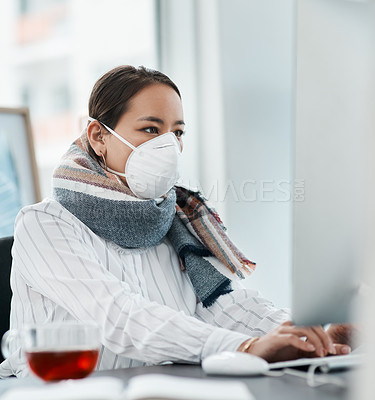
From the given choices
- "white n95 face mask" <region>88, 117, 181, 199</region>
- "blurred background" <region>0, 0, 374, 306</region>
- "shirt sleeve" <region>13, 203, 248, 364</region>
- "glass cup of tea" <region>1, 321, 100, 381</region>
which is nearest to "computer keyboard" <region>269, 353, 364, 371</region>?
"shirt sleeve" <region>13, 203, 248, 364</region>

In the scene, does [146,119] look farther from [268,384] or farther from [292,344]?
[268,384]

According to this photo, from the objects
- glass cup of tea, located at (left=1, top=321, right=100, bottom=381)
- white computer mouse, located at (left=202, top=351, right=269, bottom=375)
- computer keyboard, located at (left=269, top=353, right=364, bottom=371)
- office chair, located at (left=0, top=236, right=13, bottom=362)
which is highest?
glass cup of tea, located at (left=1, top=321, right=100, bottom=381)

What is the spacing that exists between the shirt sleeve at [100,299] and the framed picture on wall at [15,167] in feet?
3.05

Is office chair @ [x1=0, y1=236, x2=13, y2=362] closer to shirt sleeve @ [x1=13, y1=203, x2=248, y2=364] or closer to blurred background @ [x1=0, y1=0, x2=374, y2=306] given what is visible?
shirt sleeve @ [x1=13, y1=203, x2=248, y2=364]

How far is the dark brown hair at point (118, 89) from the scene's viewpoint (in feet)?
5.02

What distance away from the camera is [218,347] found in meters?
1.07

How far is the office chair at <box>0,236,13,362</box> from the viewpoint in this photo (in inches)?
57.9

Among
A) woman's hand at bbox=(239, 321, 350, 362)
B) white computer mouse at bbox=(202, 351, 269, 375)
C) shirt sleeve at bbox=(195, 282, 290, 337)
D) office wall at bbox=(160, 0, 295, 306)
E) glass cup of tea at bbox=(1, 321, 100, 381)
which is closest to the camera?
glass cup of tea at bbox=(1, 321, 100, 381)

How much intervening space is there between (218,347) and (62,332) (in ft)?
1.18

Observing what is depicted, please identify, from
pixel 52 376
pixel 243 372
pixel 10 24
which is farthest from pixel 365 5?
pixel 10 24

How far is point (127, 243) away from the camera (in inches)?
57.2

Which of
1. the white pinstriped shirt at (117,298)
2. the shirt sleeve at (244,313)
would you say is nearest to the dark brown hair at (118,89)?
the white pinstriped shirt at (117,298)

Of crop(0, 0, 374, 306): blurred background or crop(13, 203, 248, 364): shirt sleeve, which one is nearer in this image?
crop(13, 203, 248, 364): shirt sleeve

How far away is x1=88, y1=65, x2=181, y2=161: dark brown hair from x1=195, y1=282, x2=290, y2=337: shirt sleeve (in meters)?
0.53
